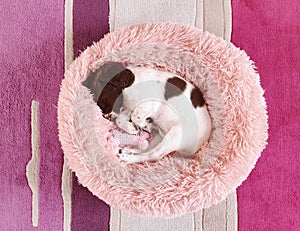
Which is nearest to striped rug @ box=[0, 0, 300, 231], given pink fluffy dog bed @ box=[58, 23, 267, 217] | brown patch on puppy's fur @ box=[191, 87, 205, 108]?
pink fluffy dog bed @ box=[58, 23, 267, 217]

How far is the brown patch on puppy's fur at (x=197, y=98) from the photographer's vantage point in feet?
3.99

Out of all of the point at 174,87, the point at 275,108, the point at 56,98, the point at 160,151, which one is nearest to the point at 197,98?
the point at 174,87

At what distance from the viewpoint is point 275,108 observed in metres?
1.37

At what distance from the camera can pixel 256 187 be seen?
135cm

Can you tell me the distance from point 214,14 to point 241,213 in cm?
58

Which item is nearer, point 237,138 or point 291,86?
point 237,138

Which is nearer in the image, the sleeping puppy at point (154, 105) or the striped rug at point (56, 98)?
the sleeping puppy at point (154, 105)

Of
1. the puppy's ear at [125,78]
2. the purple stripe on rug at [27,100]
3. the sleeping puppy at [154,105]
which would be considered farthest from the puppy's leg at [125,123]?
the purple stripe on rug at [27,100]

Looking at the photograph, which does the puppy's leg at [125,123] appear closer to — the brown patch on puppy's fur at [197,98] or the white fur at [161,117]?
the white fur at [161,117]

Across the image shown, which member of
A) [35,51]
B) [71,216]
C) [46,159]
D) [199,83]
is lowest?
[71,216]

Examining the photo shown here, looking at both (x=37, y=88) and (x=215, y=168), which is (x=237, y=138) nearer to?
(x=215, y=168)

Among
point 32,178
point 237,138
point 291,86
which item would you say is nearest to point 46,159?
point 32,178

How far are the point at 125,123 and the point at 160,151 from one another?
12 centimetres

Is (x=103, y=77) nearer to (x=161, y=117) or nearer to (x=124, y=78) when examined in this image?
(x=124, y=78)
